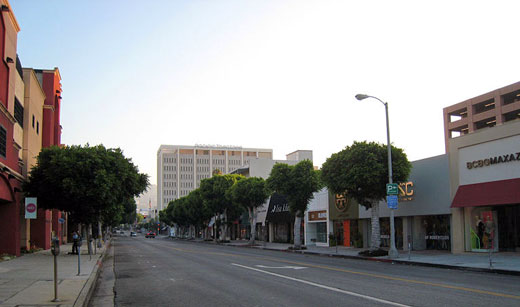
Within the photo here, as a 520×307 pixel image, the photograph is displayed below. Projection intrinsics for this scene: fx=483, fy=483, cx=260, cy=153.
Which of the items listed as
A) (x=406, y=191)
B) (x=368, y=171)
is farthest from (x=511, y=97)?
(x=368, y=171)

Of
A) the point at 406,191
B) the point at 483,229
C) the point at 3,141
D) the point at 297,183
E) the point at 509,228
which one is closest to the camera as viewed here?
the point at 3,141

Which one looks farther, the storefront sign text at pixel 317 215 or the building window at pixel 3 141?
the storefront sign text at pixel 317 215

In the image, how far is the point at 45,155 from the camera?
3098 centimetres

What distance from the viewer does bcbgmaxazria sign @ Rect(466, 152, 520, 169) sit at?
24.4 m

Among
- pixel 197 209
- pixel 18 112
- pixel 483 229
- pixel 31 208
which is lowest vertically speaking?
pixel 483 229

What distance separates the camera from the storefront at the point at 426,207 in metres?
29.7

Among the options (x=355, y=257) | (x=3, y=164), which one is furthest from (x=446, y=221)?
(x=3, y=164)

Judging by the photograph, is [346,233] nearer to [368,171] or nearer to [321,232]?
[321,232]

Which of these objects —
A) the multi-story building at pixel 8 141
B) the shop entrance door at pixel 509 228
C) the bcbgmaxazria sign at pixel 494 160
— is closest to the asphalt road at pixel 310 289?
the bcbgmaxazria sign at pixel 494 160

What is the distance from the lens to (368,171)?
2772 cm

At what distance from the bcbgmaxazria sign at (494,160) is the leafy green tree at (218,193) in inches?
1450

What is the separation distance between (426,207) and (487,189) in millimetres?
5721

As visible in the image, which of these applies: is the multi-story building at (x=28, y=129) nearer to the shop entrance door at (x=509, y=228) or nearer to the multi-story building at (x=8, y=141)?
the multi-story building at (x=8, y=141)

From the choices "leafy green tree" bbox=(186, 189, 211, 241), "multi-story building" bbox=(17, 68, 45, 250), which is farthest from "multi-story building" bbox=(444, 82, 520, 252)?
"leafy green tree" bbox=(186, 189, 211, 241)
